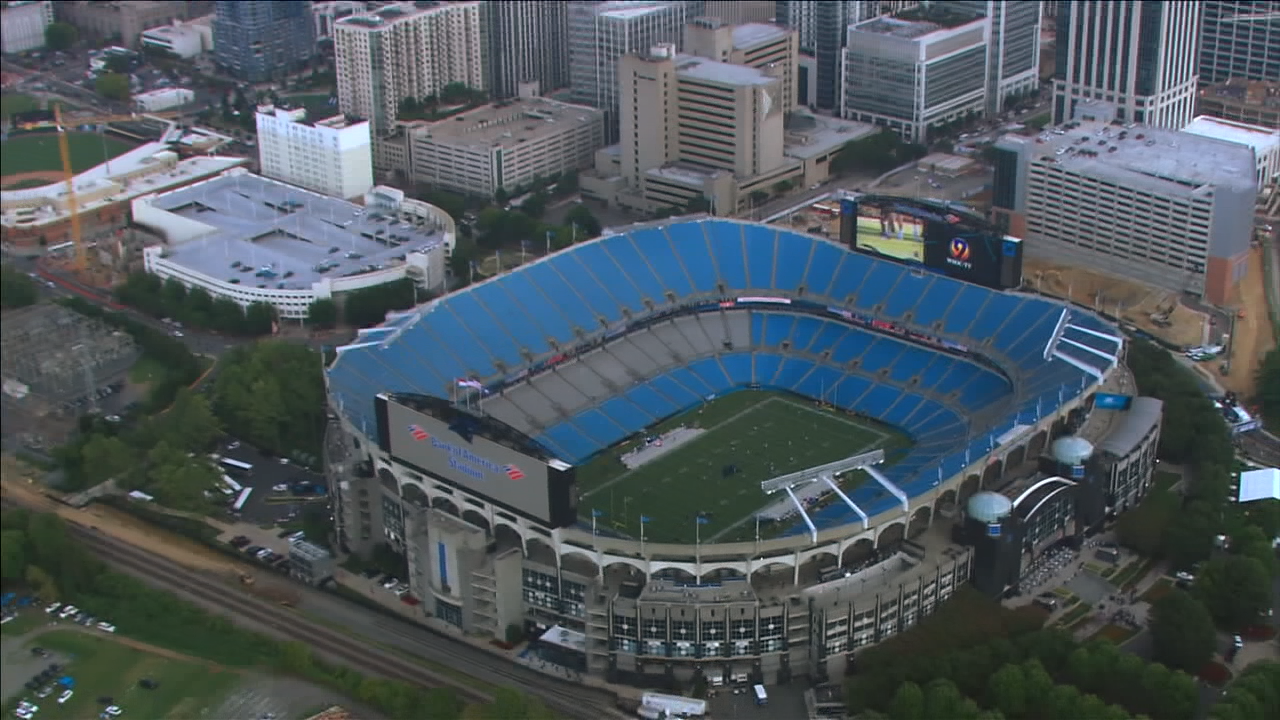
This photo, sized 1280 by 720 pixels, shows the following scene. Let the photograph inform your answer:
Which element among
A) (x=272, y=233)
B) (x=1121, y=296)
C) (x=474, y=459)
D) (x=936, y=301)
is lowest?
(x=1121, y=296)

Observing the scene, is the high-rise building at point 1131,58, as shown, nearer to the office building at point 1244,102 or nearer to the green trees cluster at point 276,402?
the office building at point 1244,102

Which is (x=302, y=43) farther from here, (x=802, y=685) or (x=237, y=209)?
(x=802, y=685)

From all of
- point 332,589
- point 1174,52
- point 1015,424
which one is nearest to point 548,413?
point 332,589

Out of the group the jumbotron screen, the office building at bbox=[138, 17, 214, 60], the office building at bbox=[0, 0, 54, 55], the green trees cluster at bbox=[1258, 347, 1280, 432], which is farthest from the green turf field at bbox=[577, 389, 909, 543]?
the office building at bbox=[0, 0, 54, 55]

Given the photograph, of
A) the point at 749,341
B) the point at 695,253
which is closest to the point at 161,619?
the point at 749,341

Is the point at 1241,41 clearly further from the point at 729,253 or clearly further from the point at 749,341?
the point at 749,341

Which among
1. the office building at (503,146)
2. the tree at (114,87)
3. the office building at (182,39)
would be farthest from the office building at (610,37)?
the office building at (182,39)

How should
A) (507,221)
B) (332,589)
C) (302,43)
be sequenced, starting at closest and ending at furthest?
(332,589)
(507,221)
(302,43)
